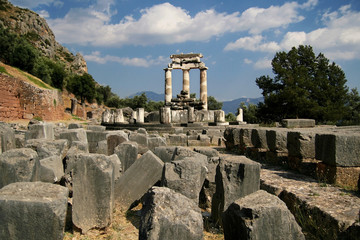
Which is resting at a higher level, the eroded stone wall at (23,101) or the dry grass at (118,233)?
the eroded stone wall at (23,101)

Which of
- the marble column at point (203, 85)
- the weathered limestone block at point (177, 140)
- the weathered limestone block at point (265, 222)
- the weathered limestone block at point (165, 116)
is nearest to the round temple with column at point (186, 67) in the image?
the marble column at point (203, 85)

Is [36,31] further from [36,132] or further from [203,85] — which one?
[36,132]

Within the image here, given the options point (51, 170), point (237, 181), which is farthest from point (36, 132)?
point (237, 181)

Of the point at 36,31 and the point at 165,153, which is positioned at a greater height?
the point at 36,31

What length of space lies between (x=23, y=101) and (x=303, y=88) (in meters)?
28.7

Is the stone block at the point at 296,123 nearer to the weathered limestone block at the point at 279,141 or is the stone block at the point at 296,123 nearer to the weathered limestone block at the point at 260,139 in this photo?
the weathered limestone block at the point at 260,139

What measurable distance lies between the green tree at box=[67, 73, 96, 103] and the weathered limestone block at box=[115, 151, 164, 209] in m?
53.1

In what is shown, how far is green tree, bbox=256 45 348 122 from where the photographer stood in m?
30.8

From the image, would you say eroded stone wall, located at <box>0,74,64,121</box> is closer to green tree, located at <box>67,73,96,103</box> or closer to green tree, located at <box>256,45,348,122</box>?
green tree, located at <box>256,45,348,122</box>

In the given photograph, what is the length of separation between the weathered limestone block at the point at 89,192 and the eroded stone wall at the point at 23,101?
18286mm

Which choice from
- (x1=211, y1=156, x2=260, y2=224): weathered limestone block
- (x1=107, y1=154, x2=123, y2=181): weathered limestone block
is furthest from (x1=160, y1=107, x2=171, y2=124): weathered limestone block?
(x1=211, y1=156, x2=260, y2=224): weathered limestone block

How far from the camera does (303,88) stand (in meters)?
32.5

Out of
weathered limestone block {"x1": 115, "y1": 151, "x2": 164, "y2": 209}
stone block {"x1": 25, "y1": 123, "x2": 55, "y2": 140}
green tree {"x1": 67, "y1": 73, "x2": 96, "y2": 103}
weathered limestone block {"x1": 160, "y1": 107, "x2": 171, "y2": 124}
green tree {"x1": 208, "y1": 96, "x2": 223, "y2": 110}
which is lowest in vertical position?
weathered limestone block {"x1": 115, "y1": 151, "x2": 164, "y2": 209}

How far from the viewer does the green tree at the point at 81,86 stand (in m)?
54.6
